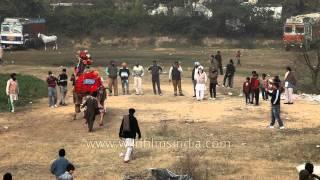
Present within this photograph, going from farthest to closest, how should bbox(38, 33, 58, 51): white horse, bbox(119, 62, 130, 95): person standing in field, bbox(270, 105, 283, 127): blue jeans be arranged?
bbox(38, 33, 58, 51): white horse, bbox(119, 62, 130, 95): person standing in field, bbox(270, 105, 283, 127): blue jeans

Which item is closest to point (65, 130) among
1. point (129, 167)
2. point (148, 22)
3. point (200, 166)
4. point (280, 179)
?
point (129, 167)

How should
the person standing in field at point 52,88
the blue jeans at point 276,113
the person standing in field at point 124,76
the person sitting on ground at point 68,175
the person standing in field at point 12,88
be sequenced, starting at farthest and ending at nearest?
the person standing in field at point 124,76
the person standing in field at point 52,88
the person standing in field at point 12,88
the blue jeans at point 276,113
the person sitting on ground at point 68,175

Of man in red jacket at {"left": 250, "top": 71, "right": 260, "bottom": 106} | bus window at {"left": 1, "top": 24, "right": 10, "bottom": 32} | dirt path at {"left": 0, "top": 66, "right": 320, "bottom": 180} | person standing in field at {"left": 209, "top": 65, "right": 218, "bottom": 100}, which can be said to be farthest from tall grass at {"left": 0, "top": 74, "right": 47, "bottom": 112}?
bus window at {"left": 1, "top": 24, "right": 10, "bottom": 32}

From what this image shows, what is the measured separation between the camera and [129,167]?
47.0ft

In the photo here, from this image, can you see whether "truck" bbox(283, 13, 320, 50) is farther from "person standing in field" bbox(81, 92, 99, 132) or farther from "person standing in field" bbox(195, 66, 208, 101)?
"person standing in field" bbox(81, 92, 99, 132)

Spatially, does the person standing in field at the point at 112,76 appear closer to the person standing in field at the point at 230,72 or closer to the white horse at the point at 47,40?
the person standing in field at the point at 230,72

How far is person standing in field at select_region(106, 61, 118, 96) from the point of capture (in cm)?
2425

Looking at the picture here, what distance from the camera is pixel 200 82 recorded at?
2305 centimetres

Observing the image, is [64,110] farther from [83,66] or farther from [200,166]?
[200,166]

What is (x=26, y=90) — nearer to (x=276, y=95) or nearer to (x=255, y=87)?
(x=255, y=87)

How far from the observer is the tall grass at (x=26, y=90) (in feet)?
79.2

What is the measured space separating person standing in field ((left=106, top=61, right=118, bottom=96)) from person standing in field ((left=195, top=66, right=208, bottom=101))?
3.53 metres

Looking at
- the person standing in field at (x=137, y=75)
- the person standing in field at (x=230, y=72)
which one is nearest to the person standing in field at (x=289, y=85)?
the person standing in field at (x=230, y=72)

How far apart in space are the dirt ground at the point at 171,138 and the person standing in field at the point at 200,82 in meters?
0.45
